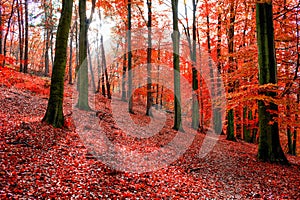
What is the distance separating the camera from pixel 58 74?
26.0 ft

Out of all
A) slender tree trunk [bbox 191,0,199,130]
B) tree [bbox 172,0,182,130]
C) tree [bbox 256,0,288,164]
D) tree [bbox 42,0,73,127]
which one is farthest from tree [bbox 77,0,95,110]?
tree [bbox 256,0,288,164]

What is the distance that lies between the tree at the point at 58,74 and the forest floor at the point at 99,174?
474 millimetres

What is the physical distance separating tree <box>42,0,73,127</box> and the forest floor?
1.55 ft

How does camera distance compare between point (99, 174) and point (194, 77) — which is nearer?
point (99, 174)

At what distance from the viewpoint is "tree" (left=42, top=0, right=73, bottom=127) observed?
784 centimetres

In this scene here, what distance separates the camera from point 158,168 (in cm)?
729

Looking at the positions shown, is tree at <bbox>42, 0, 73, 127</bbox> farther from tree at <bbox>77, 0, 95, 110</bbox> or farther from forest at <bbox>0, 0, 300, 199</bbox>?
tree at <bbox>77, 0, 95, 110</bbox>

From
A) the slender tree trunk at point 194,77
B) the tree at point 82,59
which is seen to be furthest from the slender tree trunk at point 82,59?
the slender tree trunk at point 194,77

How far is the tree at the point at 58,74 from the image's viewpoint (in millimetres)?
7836

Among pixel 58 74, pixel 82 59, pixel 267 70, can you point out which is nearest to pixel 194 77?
pixel 267 70

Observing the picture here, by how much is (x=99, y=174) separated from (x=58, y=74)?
4239 mm

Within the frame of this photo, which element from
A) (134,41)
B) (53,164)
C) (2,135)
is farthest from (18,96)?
(134,41)

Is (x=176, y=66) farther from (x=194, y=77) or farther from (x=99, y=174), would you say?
(x=99, y=174)

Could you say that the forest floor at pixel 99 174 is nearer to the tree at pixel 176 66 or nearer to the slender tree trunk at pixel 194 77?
the tree at pixel 176 66
